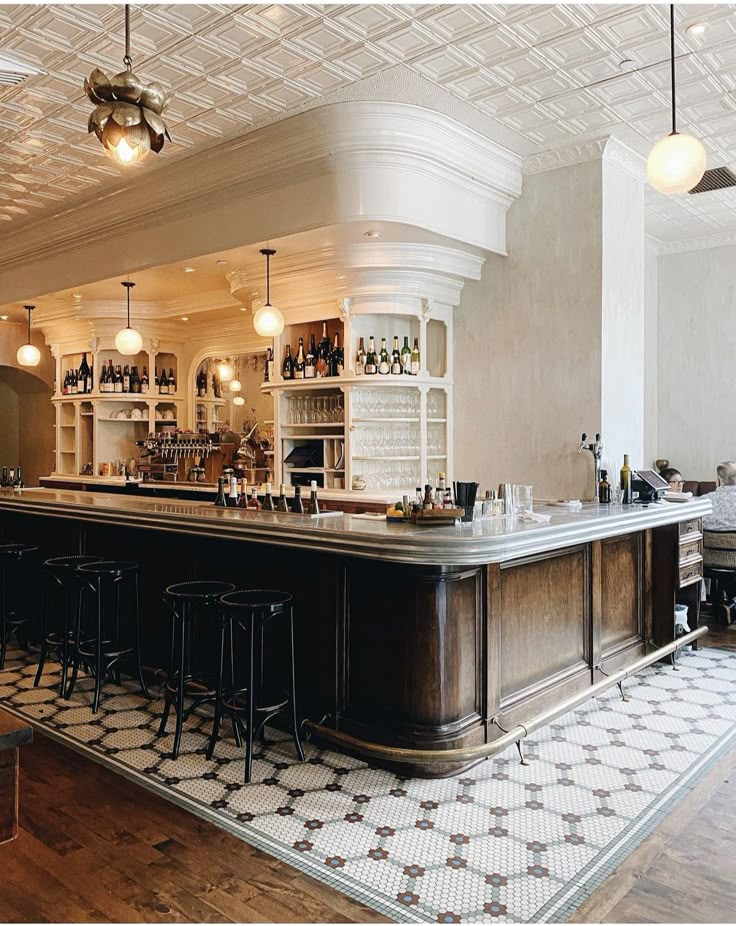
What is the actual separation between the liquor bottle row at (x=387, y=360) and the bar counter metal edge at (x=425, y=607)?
2.43 m

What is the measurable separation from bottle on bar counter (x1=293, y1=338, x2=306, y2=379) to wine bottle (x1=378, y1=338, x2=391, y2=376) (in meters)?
0.79

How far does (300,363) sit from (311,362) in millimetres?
111

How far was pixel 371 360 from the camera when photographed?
Result: 22.2 ft

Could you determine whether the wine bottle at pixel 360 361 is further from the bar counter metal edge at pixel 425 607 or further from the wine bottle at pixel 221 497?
the bar counter metal edge at pixel 425 607

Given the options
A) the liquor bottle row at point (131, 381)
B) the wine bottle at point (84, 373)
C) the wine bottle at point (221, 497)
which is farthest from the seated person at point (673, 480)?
the wine bottle at point (84, 373)

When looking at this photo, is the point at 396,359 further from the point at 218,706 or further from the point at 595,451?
the point at 218,706

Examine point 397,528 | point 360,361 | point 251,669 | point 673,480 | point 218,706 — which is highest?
point 360,361

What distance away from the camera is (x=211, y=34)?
4422 mm

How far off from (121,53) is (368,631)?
3761mm

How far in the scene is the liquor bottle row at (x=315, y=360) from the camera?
23.3 ft

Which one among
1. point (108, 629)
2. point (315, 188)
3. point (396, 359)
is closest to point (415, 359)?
point (396, 359)

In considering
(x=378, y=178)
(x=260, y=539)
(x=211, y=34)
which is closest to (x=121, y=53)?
(x=211, y=34)

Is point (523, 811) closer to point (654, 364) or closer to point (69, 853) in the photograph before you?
point (69, 853)

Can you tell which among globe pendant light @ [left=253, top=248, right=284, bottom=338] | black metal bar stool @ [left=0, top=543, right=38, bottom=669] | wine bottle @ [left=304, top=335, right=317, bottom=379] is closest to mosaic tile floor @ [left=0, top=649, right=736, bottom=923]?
black metal bar stool @ [left=0, top=543, right=38, bottom=669]
